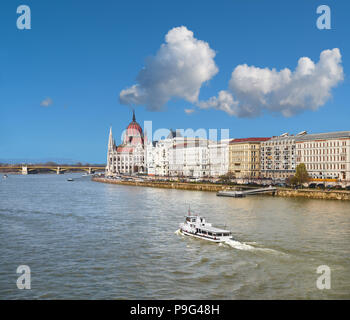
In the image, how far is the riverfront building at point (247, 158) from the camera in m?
109

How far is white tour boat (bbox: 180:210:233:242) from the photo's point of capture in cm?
3025

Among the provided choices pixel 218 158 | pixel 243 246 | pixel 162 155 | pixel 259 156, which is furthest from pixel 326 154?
pixel 162 155

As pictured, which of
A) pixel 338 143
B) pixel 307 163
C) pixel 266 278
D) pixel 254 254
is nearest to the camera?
pixel 266 278

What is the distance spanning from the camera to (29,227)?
37250 mm

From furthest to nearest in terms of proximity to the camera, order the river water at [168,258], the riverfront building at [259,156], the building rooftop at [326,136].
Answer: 1. the riverfront building at [259,156]
2. the building rooftop at [326,136]
3. the river water at [168,258]

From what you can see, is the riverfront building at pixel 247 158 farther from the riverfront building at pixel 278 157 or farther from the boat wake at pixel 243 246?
the boat wake at pixel 243 246

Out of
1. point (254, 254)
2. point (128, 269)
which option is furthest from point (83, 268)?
point (254, 254)

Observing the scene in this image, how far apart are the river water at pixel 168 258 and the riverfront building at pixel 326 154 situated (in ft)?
135

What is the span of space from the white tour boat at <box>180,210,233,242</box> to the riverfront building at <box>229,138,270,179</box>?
74.2 metres

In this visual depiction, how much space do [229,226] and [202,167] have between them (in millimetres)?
91328

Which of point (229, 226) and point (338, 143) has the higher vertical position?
point (338, 143)

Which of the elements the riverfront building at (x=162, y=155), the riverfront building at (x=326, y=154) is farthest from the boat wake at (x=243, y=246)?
the riverfront building at (x=162, y=155)

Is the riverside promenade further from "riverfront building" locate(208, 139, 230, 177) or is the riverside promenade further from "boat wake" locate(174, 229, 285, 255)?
"boat wake" locate(174, 229, 285, 255)
